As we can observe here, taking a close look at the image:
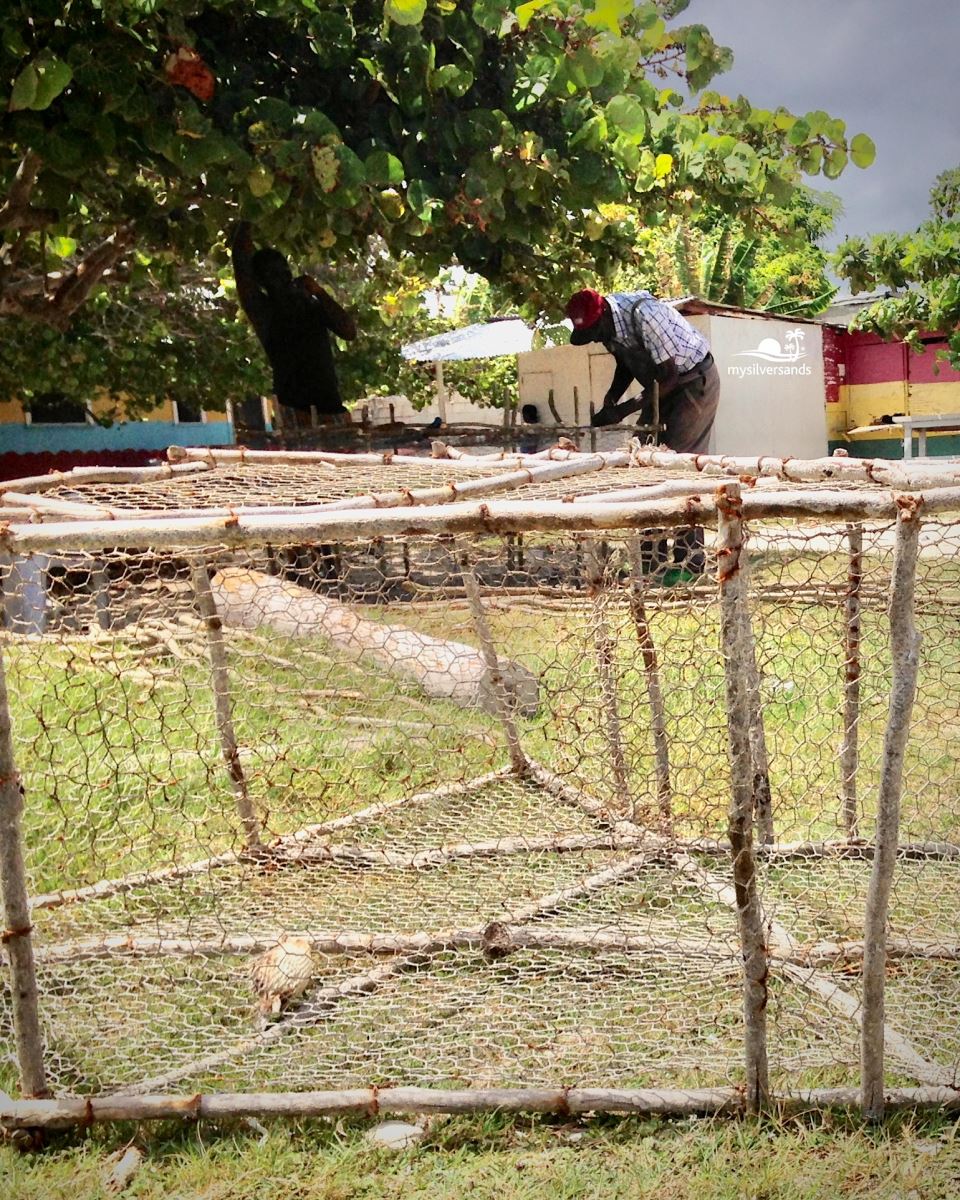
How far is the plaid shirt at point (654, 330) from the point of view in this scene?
7.79 meters

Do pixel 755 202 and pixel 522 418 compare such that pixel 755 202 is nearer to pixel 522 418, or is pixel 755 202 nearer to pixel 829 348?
pixel 522 418

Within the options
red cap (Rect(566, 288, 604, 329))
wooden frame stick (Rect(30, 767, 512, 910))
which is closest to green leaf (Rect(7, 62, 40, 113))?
wooden frame stick (Rect(30, 767, 512, 910))

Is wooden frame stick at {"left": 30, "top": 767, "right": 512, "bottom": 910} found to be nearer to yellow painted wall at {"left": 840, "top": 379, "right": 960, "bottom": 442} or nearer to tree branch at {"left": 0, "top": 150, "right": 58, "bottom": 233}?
tree branch at {"left": 0, "top": 150, "right": 58, "bottom": 233}

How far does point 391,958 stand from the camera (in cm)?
273

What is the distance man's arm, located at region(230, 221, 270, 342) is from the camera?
7031 mm

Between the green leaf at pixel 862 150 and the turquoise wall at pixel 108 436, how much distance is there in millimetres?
7980

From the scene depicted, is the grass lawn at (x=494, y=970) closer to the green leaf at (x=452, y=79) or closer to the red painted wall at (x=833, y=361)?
the green leaf at (x=452, y=79)

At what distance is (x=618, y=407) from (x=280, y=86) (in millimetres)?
4340

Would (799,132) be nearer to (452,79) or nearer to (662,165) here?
(662,165)

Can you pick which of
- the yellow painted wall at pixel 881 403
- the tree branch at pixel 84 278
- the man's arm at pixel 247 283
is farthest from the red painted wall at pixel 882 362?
the tree branch at pixel 84 278

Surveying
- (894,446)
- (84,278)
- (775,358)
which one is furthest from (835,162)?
(894,446)

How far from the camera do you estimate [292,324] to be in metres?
7.71

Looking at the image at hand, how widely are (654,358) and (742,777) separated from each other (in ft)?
21.0

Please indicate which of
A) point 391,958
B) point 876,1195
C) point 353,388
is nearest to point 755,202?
point 391,958
